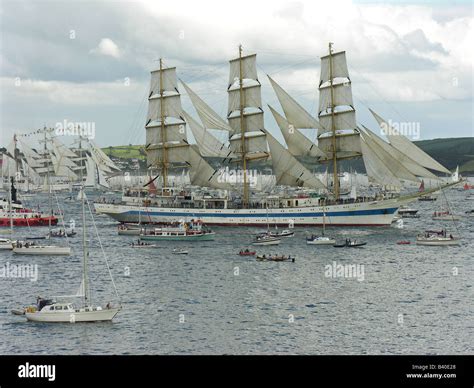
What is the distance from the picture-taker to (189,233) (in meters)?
99.4

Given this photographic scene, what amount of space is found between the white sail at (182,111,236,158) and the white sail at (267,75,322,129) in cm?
1223

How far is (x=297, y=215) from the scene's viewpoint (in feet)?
397

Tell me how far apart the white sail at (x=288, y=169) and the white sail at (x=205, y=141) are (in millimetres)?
9390

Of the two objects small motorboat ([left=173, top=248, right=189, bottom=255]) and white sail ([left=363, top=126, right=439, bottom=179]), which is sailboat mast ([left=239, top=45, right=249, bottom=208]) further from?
small motorboat ([left=173, top=248, right=189, bottom=255])

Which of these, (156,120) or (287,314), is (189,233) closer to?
(156,120)

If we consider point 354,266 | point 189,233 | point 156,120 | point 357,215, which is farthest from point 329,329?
point 156,120

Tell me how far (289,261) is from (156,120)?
59412 millimetres

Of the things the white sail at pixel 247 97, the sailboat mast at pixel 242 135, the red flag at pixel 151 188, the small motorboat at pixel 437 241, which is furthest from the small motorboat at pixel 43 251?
the white sail at pixel 247 97

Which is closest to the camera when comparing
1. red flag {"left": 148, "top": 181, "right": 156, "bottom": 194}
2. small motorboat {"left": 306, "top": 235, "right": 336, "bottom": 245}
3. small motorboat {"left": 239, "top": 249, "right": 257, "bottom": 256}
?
small motorboat {"left": 239, "top": 249, "right": 257, "bottom": 256}

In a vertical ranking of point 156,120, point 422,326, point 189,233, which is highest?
point 156,120

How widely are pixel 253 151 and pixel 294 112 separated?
9.65 metres

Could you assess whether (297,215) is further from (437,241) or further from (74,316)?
(74,316)

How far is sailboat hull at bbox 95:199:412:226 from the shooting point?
391 ft

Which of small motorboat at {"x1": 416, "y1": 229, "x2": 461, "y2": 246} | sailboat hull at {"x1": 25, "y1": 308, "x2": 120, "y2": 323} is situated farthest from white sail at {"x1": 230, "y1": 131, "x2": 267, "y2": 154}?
sailboat hull at {"x1": 25, "y1": 308, "x2": 120, "y2": 323}
